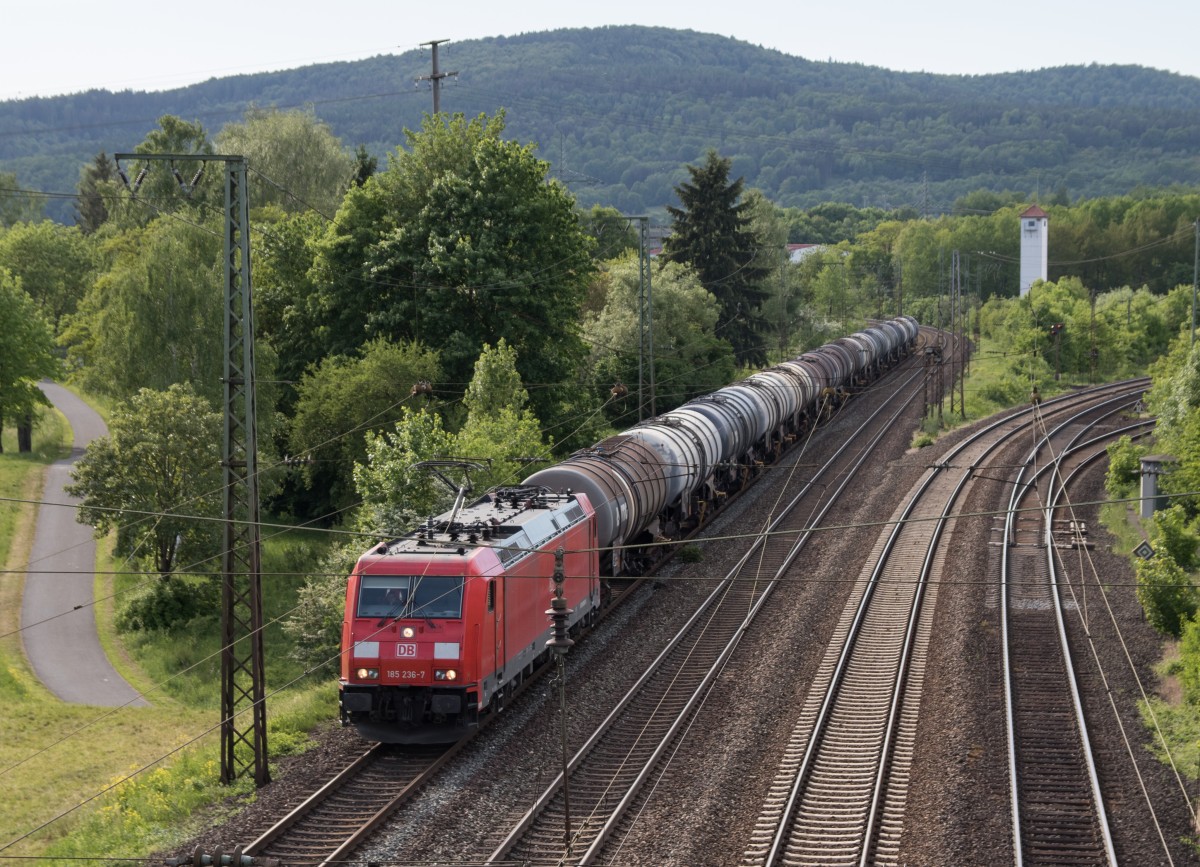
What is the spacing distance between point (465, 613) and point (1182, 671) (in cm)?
1412

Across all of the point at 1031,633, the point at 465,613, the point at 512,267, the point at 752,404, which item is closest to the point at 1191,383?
the point at 752,404

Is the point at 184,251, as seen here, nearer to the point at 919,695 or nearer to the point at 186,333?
the point at 186,333

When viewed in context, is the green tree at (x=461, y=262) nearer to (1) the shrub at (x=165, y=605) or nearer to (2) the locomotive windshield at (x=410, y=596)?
(1) the shrub at (x=165, y=605)

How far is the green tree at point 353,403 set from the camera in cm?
4494

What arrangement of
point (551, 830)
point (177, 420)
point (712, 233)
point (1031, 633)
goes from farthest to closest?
point (712, 233), point (177, 420), point (1031, 633), point (551, 830)

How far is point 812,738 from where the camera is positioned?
72.3 feet

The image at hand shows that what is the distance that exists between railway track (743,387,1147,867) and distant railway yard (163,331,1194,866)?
0.18ft

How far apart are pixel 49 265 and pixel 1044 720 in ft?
259

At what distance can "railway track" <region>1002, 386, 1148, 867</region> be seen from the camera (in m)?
18.2

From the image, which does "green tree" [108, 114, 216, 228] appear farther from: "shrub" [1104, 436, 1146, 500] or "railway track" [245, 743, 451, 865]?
"railway track" [245, 743, 451, 865]

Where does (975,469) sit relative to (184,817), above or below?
above

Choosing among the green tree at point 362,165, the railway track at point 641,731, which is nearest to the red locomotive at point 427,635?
the railway track at point 641,731

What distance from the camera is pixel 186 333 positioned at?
162 feet

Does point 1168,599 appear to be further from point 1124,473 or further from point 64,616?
point 64,616
